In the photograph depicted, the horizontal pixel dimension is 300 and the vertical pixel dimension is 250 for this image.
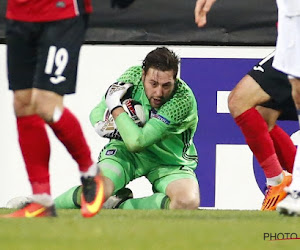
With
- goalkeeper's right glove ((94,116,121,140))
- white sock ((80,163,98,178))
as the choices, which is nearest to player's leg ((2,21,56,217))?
white sock ((80,163,98,178))

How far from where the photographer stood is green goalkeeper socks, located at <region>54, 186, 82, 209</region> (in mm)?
7066

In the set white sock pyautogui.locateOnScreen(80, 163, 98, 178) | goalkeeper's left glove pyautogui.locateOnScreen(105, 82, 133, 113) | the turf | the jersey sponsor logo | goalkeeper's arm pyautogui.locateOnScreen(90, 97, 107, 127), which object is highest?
goalkeeper's left glove pyautogui.locateOnScreen(105, 82, 133, 113)

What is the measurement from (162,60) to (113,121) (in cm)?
51

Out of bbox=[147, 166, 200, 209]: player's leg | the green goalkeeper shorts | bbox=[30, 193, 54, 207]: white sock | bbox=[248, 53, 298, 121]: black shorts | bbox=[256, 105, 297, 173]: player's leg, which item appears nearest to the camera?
bbox=[30, 193, 54, 207]: white sock

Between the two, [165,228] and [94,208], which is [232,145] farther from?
[165,228]

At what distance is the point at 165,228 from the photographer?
4543 mm

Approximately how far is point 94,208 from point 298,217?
100 cm

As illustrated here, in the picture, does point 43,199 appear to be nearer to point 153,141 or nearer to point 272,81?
point 153,141

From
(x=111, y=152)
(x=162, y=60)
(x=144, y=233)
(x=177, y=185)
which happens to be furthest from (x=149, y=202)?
(x=144, y=233)

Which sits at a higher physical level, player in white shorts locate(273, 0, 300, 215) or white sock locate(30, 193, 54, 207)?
player in white shorts locate(273, 0, 300, 215)

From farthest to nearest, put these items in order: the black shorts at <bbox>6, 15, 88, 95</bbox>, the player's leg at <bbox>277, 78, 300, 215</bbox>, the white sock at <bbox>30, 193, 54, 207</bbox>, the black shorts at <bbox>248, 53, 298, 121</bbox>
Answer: the black shorts at <bbox>248, 53, 298, 121</bbox> → the player's leg at <bbox>277, 78, 300, 215</bbox> → the white sock at <bbox>30, 193, 54, 207</bbox> → the black shorts at <bbox>6, 15, 88, 95</bbox>

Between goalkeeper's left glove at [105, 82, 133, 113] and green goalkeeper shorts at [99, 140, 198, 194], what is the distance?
14.2 inches

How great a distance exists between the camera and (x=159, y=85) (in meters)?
7.01

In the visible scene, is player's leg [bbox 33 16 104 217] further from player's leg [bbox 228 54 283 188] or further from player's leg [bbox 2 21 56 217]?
player's leg [bbox 228 54 283 188]
